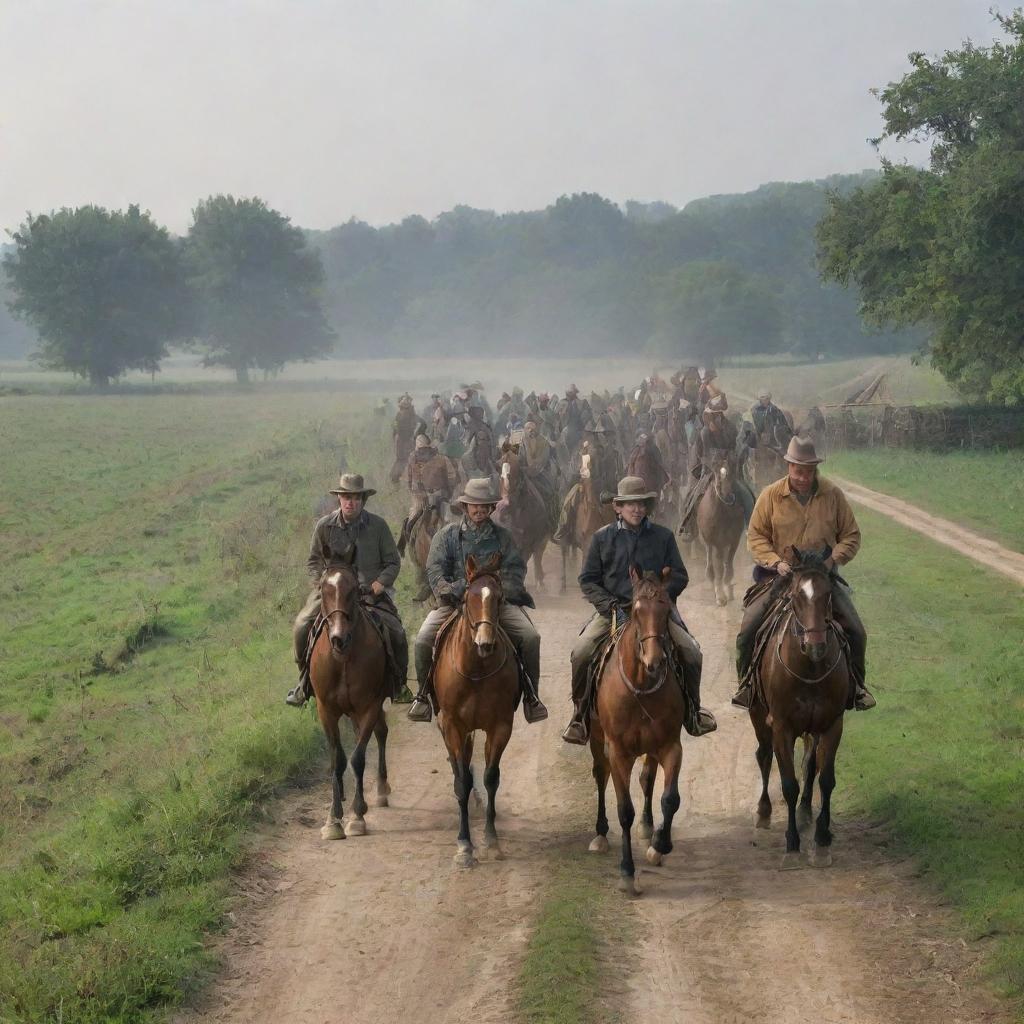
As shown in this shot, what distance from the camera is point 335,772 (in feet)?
37.0

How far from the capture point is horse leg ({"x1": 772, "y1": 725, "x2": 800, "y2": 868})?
A: 10.1 m

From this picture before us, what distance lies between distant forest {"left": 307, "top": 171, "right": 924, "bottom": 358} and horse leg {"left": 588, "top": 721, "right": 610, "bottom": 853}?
86693 mm

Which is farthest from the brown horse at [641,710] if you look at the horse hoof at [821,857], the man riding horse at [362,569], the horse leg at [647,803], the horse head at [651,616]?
the man riding horse at [362,569]

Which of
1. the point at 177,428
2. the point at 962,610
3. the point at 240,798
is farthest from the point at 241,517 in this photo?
the point at 177,428

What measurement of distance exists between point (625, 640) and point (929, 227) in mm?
33105

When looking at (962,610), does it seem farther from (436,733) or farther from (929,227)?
(929,227)

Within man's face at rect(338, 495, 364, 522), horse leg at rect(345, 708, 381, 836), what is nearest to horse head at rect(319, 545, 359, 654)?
horse leg at rect(345, 708, 381, 836)

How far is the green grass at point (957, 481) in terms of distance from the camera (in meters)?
27.7

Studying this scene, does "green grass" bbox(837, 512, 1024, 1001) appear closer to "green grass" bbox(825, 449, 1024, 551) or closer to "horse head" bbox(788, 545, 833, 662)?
"horse head" bbox(788, 545, 833, 662)

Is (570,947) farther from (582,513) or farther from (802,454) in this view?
(582,513)

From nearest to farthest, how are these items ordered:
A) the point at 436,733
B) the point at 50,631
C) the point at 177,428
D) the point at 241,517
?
the point at 436,733 → the point at 50,631 → the point at 241,517 → the point at 177,428

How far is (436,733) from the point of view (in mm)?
14133

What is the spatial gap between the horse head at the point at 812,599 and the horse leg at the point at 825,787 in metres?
0.84

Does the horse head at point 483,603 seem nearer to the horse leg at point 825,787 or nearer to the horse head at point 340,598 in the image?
the horse head at point 340,598
